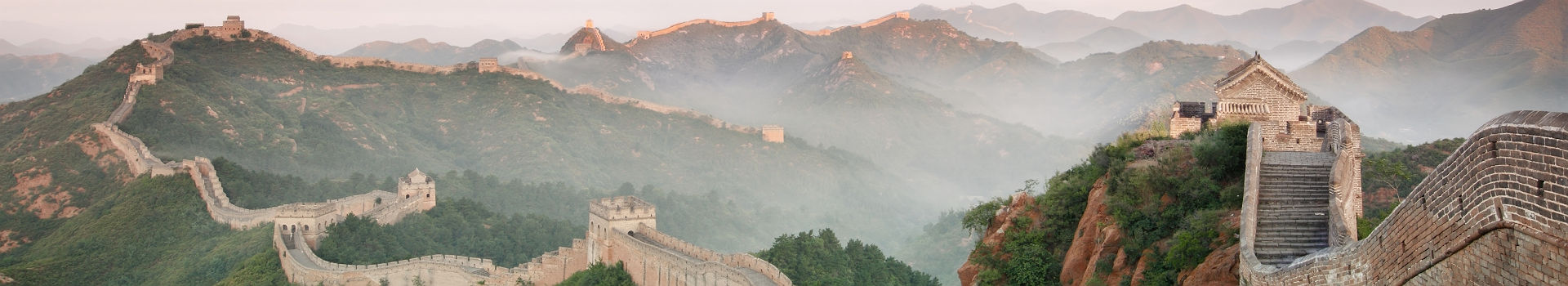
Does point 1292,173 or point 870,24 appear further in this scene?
point 870,24

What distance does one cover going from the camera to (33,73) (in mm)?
124875

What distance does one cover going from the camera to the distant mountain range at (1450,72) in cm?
5744

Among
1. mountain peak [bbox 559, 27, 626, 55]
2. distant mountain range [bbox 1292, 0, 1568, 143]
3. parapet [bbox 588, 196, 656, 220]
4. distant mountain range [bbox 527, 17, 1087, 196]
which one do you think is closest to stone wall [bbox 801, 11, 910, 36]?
distant mountain range [bbox 527, 17, 1087, 196]

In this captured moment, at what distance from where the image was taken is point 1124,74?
13512 centimetres

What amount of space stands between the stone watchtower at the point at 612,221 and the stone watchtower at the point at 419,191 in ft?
54.3

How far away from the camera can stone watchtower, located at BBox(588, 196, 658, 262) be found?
4400cm

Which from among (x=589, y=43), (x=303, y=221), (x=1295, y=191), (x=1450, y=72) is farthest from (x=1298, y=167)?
(x=589, y=43)

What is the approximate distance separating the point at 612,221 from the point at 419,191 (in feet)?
63.5

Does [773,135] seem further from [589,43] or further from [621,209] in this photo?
[621,209]

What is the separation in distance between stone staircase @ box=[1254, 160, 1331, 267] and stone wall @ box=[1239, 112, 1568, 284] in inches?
182

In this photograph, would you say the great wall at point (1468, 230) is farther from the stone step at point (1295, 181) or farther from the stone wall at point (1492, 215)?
the stone step at point (1295, 181)

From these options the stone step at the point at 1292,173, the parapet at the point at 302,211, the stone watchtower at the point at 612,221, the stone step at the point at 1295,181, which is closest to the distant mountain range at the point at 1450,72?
the stone step at the point at 1292,173

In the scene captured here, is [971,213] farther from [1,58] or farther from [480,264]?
[1,58]

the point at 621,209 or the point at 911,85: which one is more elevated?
the point at 911,85
